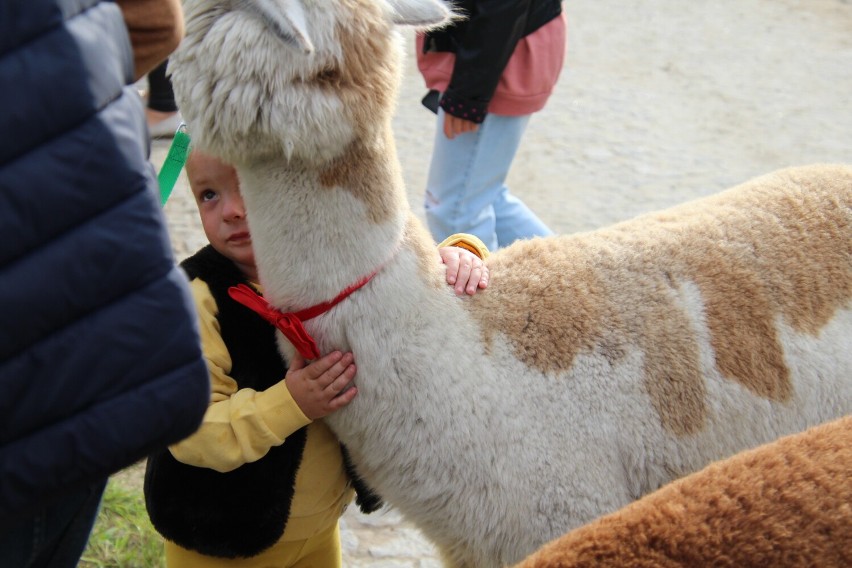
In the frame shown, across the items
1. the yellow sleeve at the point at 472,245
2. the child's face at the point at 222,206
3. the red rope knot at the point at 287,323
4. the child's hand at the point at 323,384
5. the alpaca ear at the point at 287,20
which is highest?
the alpaca ear at the point at 287,20

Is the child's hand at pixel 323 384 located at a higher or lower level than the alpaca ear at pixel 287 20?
lower

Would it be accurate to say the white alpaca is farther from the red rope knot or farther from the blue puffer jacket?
the blue puffer jacket

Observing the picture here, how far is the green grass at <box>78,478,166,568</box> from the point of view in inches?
115

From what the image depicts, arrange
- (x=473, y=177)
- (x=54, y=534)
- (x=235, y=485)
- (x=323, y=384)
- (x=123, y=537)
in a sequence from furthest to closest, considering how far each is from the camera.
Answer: (x=473, y=177)
(x=123, y=537)
(x=235, y=485)
(x=323, y=384)
(x=54, y=534)

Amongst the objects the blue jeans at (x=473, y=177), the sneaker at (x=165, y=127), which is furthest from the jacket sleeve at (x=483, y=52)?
the sneaker at (x=165, y=127)

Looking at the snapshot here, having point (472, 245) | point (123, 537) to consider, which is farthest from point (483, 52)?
point (123, 537)

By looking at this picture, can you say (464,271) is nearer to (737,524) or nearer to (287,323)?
(287,323)

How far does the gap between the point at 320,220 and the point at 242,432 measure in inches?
17.9

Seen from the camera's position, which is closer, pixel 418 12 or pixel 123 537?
pixel 418 12

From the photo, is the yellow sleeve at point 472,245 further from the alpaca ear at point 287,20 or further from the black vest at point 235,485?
the alpaca ear at point 287,20

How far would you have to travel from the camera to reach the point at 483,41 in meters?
3.03

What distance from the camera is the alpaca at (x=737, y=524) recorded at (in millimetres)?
1251

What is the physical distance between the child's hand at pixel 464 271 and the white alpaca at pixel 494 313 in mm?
27

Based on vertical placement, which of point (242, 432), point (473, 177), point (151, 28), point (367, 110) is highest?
point (151, 28)
